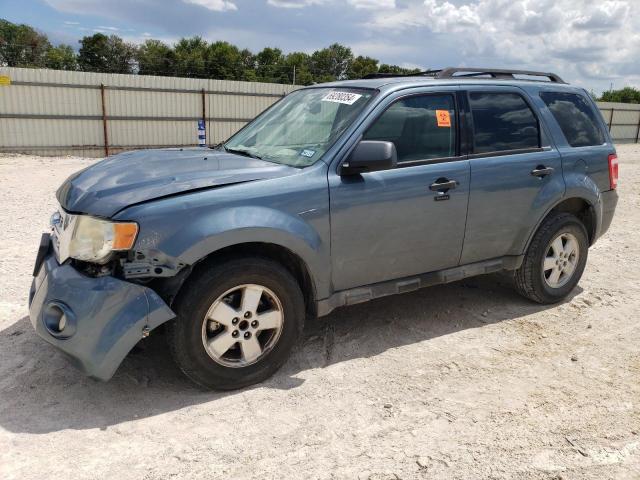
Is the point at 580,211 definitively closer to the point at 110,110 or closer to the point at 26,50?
the point at 110,110

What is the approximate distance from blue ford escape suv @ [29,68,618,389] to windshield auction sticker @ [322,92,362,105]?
0.05 ft

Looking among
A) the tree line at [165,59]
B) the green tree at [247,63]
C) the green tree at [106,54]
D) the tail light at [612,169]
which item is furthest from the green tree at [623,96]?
the tail light at [612,169]

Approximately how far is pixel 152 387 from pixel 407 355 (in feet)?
5.70

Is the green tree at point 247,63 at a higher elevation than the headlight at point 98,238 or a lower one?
higher

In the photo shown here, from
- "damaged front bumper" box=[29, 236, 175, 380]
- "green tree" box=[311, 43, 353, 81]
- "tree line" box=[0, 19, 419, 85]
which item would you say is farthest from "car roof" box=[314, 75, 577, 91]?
"green tree" box=[311, 43, 353, 81]

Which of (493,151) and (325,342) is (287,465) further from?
(493,151)

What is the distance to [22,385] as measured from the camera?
10.9 ft

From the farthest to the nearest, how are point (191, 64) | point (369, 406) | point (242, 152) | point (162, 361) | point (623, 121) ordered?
point (191, 64), point (623, 121), point (242, 152), point (162, 361), point (369, 406)

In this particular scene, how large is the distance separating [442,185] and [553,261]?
1603 mm

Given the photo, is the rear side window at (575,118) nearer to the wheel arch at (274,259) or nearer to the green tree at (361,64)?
the wheel arch at (274,259)

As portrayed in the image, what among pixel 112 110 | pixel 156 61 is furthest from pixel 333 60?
pixel 112 110

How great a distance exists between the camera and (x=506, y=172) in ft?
14.0

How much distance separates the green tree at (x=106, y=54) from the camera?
65500mm

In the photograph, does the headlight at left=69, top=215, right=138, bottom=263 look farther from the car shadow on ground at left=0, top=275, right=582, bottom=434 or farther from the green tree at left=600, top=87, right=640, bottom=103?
the green tree at left=600, top=87, right=640, bottom=103
